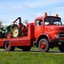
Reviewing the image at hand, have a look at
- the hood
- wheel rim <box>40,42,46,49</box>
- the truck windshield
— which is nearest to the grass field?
the hood

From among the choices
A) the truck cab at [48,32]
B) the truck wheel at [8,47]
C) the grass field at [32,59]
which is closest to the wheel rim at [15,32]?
the truck wheel at [8,47]

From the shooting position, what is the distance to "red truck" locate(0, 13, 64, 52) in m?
22.5

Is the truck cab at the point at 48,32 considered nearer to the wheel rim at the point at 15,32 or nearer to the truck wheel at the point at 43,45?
the truck wheel at the point at 43,45

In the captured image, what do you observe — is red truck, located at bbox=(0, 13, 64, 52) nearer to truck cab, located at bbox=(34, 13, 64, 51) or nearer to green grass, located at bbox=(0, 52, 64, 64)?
truck cab, located at bbox=(34, 13, 64, 51)

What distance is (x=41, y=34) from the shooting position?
75.7ft

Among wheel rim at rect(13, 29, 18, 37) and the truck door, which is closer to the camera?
the truck door

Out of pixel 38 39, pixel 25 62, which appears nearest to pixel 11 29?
pixel 38 39

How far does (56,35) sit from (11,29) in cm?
509

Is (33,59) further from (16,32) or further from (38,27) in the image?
(16,32)

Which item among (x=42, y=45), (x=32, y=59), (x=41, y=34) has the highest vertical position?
(x=41, y=34)

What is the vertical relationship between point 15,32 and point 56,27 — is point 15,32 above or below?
below

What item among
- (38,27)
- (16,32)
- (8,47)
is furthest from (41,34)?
(8,47)

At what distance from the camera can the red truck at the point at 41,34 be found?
73.7 feet

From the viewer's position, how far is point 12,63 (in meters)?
14.5
